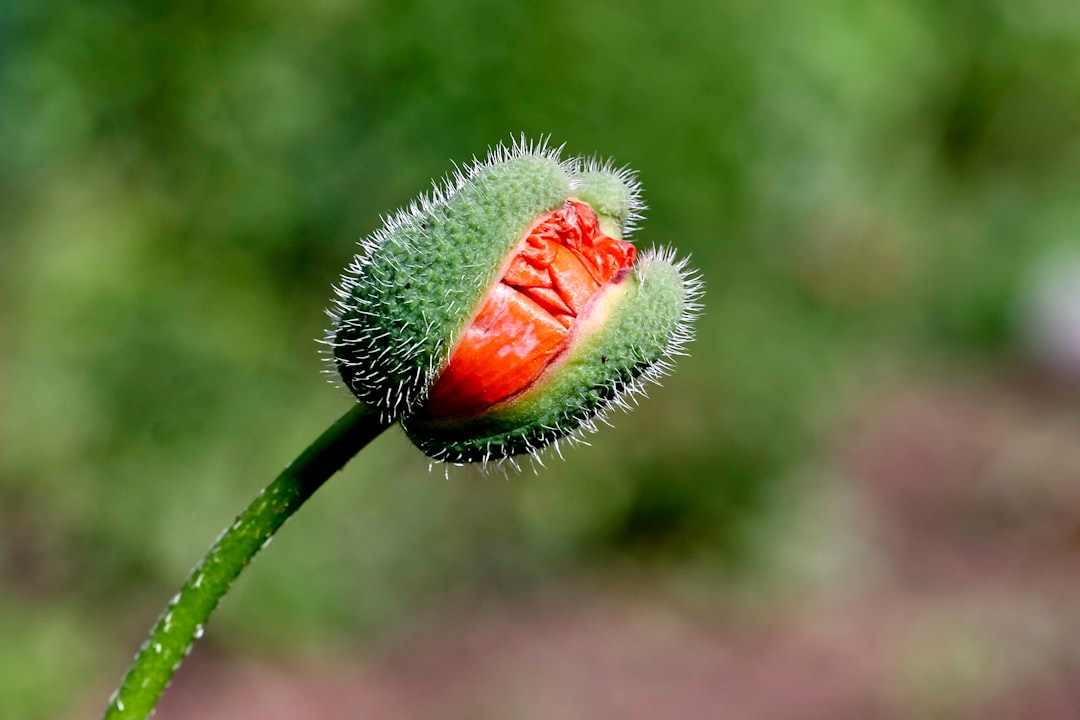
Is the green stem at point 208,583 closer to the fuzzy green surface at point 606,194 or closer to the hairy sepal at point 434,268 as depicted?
the hairy sepal at point 434,268

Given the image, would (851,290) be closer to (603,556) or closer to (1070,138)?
(603,556)

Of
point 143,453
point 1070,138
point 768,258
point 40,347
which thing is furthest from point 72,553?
point 1070,138

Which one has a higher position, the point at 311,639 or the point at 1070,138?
the point at 1070,138

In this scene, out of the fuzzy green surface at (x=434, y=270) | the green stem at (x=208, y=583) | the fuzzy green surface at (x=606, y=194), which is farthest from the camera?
the fuzzy green surface at (x=606, y=194)

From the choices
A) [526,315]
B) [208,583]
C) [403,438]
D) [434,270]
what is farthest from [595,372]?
[403,438]

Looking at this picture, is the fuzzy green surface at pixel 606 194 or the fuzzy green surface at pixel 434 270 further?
the fuzzy green surface at pixel 606 194

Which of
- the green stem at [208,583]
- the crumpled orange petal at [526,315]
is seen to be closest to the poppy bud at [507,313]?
the crumpled orange petal at [526,315]
